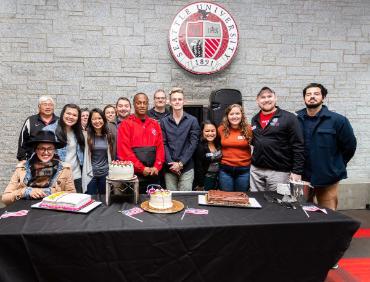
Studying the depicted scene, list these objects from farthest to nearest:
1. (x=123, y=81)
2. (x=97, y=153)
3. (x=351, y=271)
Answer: (x=123, y=81), (x=97, y=153), (x=351, y=271)

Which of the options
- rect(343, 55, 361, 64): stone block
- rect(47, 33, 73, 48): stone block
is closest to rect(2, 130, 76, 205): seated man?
rect(47, 33, 73, 48): stone block

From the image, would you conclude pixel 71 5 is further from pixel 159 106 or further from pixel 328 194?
pixel 328 194

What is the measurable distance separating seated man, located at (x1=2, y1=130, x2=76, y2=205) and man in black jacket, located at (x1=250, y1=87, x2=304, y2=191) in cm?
172

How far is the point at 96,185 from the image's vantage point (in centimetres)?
280

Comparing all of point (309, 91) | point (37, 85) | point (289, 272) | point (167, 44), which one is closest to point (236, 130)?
point (309, 91)

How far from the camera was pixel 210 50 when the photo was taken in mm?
3793

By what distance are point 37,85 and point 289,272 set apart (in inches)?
140

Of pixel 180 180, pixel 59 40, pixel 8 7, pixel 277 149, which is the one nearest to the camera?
pixel 277 149

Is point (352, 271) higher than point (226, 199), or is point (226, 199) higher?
point (226, 199)

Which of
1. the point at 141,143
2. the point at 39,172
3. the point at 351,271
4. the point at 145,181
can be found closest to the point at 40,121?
the point at 39,172

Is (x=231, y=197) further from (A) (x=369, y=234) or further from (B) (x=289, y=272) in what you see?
(A) (x=369, y=234)

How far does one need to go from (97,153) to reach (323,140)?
220 cm

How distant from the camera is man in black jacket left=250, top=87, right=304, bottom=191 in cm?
250

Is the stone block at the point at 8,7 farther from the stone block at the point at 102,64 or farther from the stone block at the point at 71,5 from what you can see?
the stone block at the point at 102,64
